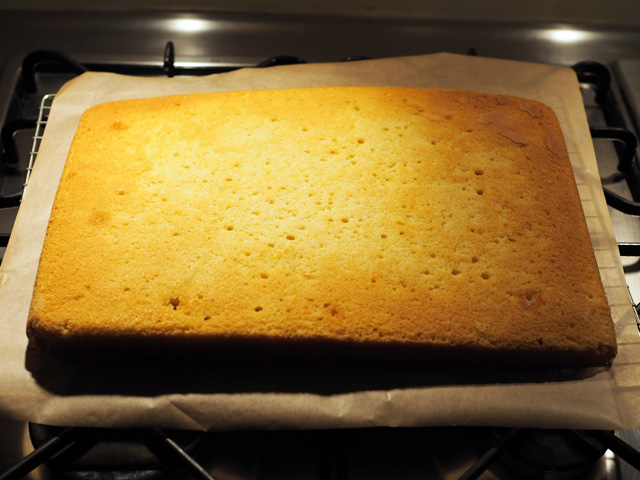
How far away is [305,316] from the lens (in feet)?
3.45

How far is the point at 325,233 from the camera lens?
1.14m

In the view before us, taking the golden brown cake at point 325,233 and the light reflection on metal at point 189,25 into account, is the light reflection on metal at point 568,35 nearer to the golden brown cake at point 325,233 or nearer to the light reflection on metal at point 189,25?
the golden brown cake at point 325,233

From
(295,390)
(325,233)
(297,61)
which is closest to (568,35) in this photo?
(297,61)

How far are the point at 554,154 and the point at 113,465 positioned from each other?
1.08 metres

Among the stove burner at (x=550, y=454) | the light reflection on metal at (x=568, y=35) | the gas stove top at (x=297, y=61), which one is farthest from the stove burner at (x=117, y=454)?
the light reflection on metal at (x=568, y=35)

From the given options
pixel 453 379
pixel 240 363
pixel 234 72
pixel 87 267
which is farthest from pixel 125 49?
pixel 453 379

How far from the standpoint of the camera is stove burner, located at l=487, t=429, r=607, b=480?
1.03m

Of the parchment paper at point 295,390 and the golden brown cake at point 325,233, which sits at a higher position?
the golden brown cake at point 325,233

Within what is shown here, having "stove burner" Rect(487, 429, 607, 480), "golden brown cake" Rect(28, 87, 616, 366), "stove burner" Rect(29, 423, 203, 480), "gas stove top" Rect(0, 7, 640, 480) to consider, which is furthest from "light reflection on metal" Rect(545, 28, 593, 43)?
"stove burner" Rect(29, 423, 203, 480)

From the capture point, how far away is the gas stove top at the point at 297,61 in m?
1.03

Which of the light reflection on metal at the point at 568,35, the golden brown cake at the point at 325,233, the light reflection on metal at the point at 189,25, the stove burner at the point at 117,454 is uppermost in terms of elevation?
the light reflection on metal at the point at 189,25

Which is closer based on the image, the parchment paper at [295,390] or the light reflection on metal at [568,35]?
the parchment paper at [295,390]

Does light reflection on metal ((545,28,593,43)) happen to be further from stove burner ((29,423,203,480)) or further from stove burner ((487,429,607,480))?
stove burner ((29,423,203,480))

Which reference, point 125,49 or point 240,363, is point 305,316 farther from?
point 125,49
